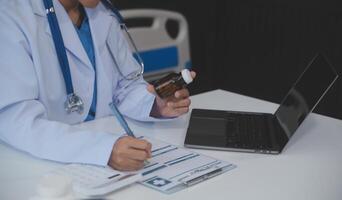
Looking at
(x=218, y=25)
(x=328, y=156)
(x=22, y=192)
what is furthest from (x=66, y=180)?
(x=218, y=25)

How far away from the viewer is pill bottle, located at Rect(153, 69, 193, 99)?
128 centimetres

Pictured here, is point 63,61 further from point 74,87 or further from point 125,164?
point 125,164

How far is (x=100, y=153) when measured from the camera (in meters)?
1.15

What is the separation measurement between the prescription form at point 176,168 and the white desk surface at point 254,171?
2cm

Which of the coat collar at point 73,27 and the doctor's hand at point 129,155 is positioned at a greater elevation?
the coat collar at point 73,27

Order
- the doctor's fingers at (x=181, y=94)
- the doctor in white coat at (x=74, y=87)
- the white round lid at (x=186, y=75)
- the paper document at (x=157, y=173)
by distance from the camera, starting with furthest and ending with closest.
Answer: the doctor's fingers at (x=181, y=94) → the white round lid at (x=186, y=75) → the doctor in white coat at (x=74, y=87) → the paper document at (x=157, y=173)

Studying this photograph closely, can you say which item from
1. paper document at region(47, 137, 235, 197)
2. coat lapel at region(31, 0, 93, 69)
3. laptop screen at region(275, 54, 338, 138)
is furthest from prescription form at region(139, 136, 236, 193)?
coat lapel at region(31, 0, 93, 69)

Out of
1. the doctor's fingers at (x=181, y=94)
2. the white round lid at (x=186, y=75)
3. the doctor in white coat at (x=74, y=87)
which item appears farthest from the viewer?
the doctor's fingers at (x=181, y=94)

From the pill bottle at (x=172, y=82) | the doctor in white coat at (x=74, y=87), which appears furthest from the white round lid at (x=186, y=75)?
the doctor in white coat at (x=74, y=87)

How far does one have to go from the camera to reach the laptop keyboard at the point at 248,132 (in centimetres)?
129

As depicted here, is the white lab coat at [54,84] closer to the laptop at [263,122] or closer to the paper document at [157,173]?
the paper document at [157,173]

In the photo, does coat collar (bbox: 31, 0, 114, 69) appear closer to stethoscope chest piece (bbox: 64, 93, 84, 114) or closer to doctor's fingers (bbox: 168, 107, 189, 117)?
stethoscope chest piece (bbox: 64, 93, 84, 114)

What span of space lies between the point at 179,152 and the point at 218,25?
7.74 feet

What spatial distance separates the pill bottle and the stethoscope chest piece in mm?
262
